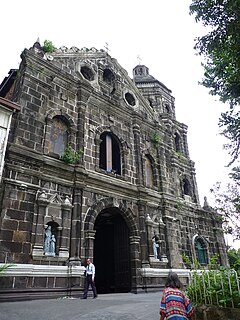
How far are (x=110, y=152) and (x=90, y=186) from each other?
2.32 m

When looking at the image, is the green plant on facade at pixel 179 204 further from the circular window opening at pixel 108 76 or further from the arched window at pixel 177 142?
the circular window opening at pixel 108 76

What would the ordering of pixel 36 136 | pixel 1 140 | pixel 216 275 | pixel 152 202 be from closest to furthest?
1. pixel 216 275
2. pixel 1 140
3. pixel 36 136
4. pixel 152 202

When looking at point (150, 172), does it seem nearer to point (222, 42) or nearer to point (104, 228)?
point (104, 228)

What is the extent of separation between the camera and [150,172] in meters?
14.2

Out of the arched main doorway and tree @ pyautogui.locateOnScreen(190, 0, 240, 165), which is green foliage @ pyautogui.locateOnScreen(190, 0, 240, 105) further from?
the arched main doorway

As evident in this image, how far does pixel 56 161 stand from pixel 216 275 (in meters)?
6.74

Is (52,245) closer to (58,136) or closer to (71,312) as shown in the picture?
(71,312)

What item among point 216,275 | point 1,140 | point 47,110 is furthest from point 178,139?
point 216,275

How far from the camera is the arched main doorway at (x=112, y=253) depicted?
1128cm

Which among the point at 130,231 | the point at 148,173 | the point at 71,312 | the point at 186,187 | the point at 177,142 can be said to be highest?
the point at 177,142

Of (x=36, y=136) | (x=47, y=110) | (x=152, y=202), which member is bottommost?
(x=152, y=202)

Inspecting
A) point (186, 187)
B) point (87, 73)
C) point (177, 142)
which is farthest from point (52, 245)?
point (177, 142)

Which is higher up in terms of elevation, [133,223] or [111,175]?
[111,175]

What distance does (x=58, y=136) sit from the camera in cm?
1069
